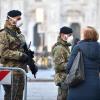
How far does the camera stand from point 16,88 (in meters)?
10.8

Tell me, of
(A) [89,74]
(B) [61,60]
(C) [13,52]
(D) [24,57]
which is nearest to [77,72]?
(A) [89,74]

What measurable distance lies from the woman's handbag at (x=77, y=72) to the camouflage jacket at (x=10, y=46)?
1.86m

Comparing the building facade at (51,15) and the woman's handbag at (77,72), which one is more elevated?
the woman's handbag at (77,72)

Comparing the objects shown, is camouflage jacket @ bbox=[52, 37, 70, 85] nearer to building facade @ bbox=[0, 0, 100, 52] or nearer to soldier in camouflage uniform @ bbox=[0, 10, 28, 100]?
soldier in camouflage uniform @ bbox=[0, 10, 28, 100]

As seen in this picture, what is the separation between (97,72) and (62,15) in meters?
45.9

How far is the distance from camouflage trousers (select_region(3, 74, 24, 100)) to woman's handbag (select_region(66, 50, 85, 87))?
170 cm

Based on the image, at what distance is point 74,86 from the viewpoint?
9.16 m

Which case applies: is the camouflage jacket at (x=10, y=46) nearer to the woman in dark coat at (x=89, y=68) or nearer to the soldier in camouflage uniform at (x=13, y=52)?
the soldier in camouflage uniform at (x=13, y=52)

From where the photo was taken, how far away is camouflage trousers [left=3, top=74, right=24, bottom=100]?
1076 cm

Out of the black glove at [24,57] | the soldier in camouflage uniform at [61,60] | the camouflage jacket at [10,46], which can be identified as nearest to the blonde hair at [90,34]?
the black glove at [24,57]

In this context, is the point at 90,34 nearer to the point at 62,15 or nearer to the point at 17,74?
the point at 17,74

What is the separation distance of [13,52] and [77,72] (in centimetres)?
200

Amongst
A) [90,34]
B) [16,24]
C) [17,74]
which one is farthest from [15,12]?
[90,34]

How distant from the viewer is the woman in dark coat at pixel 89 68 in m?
9.09
